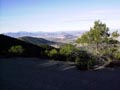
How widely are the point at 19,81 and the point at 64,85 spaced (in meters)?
2.42

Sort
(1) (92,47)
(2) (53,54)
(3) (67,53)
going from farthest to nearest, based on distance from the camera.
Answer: (1) (92,47)
(3) (67,53)
(2) (53,54)

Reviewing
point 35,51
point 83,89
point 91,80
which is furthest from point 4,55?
point 83,89

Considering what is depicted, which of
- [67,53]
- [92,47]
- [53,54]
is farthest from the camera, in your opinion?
[92,47]

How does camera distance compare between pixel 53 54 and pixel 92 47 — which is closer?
pixel 53 54

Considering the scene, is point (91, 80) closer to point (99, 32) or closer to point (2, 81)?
point (2, 81)

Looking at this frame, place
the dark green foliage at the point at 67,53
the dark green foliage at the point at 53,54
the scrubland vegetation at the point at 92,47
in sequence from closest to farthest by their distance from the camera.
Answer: the dark green foliage at the point at 67,53 → the dark green foliage at the point at 53,54 → the scrubland vegetation at the point at 92,47

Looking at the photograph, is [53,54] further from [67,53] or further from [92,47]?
[92,47]

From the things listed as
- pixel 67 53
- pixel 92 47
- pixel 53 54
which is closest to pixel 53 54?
pixel 53 54

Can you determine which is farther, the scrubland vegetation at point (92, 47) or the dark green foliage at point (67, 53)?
the scrubland vegetation at point (92, 47)

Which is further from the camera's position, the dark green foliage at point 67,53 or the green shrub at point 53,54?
the green shrub at point 53,54

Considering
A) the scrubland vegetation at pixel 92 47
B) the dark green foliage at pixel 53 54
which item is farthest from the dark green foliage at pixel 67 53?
the dark green foliage at pixel 53 54

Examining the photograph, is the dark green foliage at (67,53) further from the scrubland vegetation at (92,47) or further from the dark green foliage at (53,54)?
the dark green foliage at (53,54)

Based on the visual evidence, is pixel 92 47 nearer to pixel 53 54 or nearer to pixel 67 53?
pixel 67 53

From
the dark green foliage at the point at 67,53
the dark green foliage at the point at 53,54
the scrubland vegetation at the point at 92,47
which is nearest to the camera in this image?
the dark green foliage at the point at 67,53
